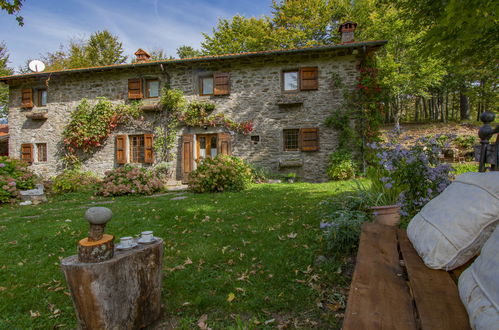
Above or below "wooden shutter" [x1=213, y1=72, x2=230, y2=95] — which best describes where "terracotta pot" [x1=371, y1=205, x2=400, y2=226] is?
below

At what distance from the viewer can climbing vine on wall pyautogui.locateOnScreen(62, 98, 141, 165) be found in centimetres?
1153

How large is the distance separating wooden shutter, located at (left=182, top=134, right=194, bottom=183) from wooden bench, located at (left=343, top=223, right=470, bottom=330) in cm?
965

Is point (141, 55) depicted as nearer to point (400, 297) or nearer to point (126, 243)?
point (126, 243)

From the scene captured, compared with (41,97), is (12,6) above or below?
above

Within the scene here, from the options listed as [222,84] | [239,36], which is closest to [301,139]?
[222,84]

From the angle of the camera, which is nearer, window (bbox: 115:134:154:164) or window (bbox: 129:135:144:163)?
window (bbox: 115:134:154:164)

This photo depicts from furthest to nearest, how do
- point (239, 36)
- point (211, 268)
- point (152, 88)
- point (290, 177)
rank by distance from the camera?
1. point (239, 36)
2. point (152, 88)
3. point (290, 177)
4. point (211, 268)

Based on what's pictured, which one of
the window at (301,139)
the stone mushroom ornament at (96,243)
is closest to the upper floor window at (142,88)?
the window at (301,139)

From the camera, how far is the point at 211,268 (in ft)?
9.52

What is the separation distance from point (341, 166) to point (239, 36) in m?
14.6

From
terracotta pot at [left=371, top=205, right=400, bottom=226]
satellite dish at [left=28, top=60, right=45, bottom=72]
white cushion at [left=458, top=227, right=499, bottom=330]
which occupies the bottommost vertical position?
terracotta pot at [left=371, top=205, right=400, bottom=226]

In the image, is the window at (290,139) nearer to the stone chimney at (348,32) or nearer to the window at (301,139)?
the window at (301,139)

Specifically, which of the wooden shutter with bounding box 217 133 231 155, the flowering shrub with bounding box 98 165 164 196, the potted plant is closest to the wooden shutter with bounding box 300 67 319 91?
the potted plant

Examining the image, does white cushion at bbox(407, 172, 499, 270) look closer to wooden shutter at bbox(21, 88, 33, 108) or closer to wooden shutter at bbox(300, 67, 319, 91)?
wooden shutter at bbox(300, 67, 319, 91)
